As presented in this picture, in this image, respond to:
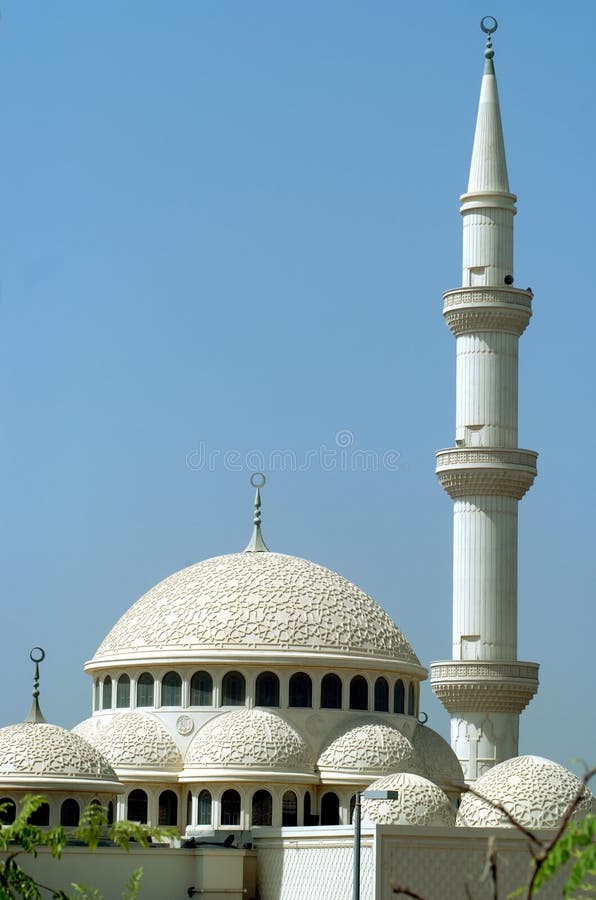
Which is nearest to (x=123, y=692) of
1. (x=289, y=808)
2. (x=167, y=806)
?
(x=167, y=806)

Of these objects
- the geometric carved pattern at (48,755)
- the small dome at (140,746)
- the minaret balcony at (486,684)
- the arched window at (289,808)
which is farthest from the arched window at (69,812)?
the minaret balcony at (486,684)

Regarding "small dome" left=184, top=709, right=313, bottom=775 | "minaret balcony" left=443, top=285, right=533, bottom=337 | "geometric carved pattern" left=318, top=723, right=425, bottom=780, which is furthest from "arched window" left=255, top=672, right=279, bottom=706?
"minaret balcony" left=443, top=285, right=533, bottom=337

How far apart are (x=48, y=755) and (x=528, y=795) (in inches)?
336

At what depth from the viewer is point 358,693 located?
3744cm

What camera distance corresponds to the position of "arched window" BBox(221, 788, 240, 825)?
114 feet

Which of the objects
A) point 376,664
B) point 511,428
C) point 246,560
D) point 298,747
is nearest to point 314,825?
point 298,747

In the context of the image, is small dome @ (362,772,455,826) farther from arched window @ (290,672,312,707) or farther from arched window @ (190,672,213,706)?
arched window @ (190,672,213,706)

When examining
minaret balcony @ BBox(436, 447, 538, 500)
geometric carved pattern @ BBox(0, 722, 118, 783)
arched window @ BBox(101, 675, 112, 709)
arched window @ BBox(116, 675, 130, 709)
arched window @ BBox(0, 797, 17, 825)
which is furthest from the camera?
minaret balcony @ BBox(436, 447, 538, 500)

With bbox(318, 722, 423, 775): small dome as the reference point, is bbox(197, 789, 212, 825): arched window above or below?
below

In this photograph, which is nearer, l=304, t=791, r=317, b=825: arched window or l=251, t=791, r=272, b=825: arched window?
l=251, t=791, r=272, b=825: arched window

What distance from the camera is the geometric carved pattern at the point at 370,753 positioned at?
35.4 meters

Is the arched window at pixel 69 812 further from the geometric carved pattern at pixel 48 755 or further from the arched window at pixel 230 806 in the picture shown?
the arched window at pixel 230 806

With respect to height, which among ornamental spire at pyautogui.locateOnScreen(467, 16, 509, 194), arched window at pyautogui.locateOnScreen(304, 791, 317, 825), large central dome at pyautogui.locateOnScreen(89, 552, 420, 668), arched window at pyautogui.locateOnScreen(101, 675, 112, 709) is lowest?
arched window at pyautogui.locateOnScreen(304, 791, 317, 825)

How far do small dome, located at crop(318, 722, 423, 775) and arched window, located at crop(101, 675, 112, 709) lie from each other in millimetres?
4988
